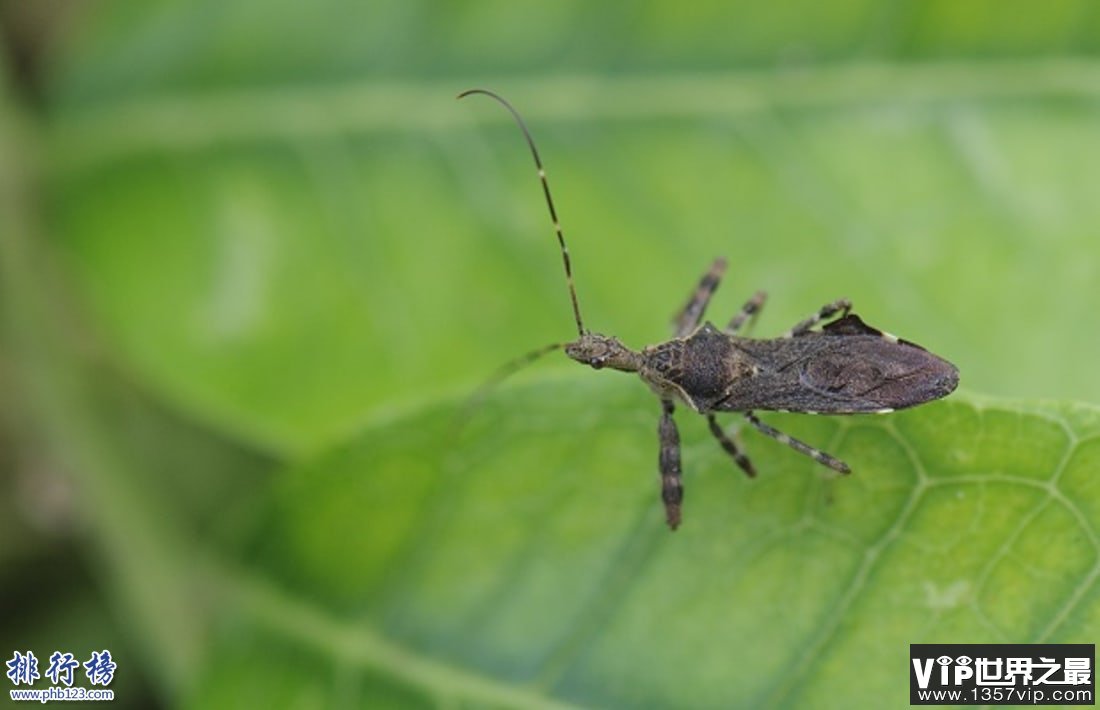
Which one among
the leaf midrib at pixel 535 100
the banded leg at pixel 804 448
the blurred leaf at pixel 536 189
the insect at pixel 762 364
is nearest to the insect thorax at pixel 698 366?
the insect at pixel 762 364

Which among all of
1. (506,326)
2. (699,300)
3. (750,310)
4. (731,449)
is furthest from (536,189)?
(731,449)

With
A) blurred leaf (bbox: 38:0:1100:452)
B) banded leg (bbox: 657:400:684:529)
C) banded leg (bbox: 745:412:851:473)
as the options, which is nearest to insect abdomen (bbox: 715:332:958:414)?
blurred leaf (bbox: 38:0:1100:452)

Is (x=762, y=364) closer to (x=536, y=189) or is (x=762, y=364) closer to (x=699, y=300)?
(x=699, y=300)

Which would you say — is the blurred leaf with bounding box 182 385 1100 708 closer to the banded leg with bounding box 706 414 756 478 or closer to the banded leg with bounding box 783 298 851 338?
the banded leg with bounding box 706 414 756 478

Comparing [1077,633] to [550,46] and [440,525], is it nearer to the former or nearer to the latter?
[440,525]

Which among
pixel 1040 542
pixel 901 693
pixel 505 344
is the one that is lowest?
pixel 901 693

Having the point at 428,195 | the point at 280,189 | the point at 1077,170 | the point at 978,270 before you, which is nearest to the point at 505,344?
the point at 428,195

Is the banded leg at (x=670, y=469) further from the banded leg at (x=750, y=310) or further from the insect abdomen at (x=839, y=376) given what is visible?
the banded leg at (x=750, y=310)
